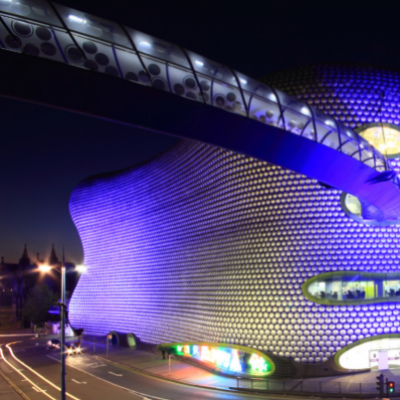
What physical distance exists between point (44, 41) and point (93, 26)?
0.95 metres

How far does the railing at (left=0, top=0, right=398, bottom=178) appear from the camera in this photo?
6.81 metres

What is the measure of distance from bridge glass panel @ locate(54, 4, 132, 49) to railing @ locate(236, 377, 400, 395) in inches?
547

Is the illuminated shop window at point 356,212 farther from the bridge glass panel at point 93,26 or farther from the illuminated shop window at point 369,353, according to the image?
the bridge glass panel at point 93,26

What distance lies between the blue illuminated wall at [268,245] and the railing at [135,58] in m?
9.92

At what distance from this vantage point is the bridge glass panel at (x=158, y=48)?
7.81 meters

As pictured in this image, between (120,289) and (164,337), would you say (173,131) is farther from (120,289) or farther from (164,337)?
(120,289)

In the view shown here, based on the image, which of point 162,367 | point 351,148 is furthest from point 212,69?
point 162,367

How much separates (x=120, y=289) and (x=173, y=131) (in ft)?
87.7

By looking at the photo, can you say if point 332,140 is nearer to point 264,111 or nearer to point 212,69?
point 264,111

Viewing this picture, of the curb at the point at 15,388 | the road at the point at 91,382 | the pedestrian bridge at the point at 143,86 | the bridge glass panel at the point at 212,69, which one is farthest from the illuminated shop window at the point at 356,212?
the curb at the point at 15,388

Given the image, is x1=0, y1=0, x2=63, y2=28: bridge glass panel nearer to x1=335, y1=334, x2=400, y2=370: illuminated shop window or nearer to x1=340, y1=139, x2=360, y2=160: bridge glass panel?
x1=340, y1=139, x2=360, y2=160: bridge glass panel

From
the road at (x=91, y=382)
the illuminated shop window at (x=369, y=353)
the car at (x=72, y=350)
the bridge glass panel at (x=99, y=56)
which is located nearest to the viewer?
the bridge glass panel at (x=99, y=56)

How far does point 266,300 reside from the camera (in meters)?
19.4

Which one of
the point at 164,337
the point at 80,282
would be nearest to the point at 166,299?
the point at 164,337
